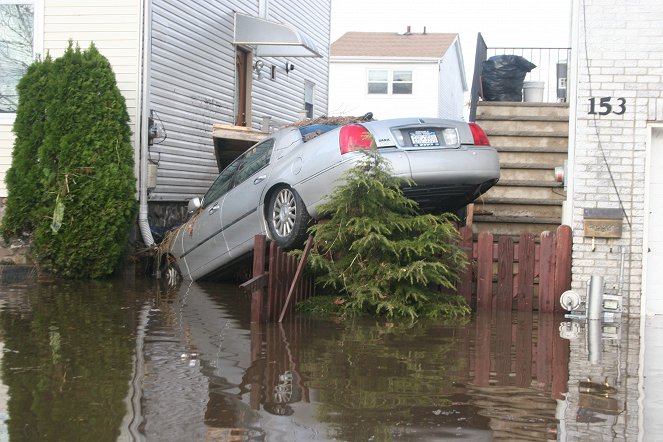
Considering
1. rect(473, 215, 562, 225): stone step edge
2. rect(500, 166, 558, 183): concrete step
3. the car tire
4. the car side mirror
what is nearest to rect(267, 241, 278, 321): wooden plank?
the car tire

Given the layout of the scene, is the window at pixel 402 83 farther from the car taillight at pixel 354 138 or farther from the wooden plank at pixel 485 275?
the car taillight at pixel 354 138

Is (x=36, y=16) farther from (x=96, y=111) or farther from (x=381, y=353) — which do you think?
(x=381, y=353)

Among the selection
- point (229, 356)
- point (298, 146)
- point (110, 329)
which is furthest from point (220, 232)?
point (229, 356)

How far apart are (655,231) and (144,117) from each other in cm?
753

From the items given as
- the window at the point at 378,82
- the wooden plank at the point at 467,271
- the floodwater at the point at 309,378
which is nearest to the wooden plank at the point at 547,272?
the floodwater at the point at 309,378

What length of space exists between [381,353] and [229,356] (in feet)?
3.92

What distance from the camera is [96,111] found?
43.0 feet

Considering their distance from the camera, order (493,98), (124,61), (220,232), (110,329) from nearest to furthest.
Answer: (110,329), (220,232), (124,61), (493,98)

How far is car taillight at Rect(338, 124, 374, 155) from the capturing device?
10.1 meters

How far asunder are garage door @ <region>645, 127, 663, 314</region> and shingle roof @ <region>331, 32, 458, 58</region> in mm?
30741

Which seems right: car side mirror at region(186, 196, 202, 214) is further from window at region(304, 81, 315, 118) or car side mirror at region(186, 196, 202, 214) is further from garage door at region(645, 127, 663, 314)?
window at region(304, 81, 315, 118)

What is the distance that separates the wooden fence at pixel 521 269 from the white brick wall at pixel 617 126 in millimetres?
191

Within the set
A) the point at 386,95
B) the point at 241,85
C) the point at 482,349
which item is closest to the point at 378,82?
the point at 386,95

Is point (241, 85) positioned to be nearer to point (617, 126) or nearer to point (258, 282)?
point (617, 126)
